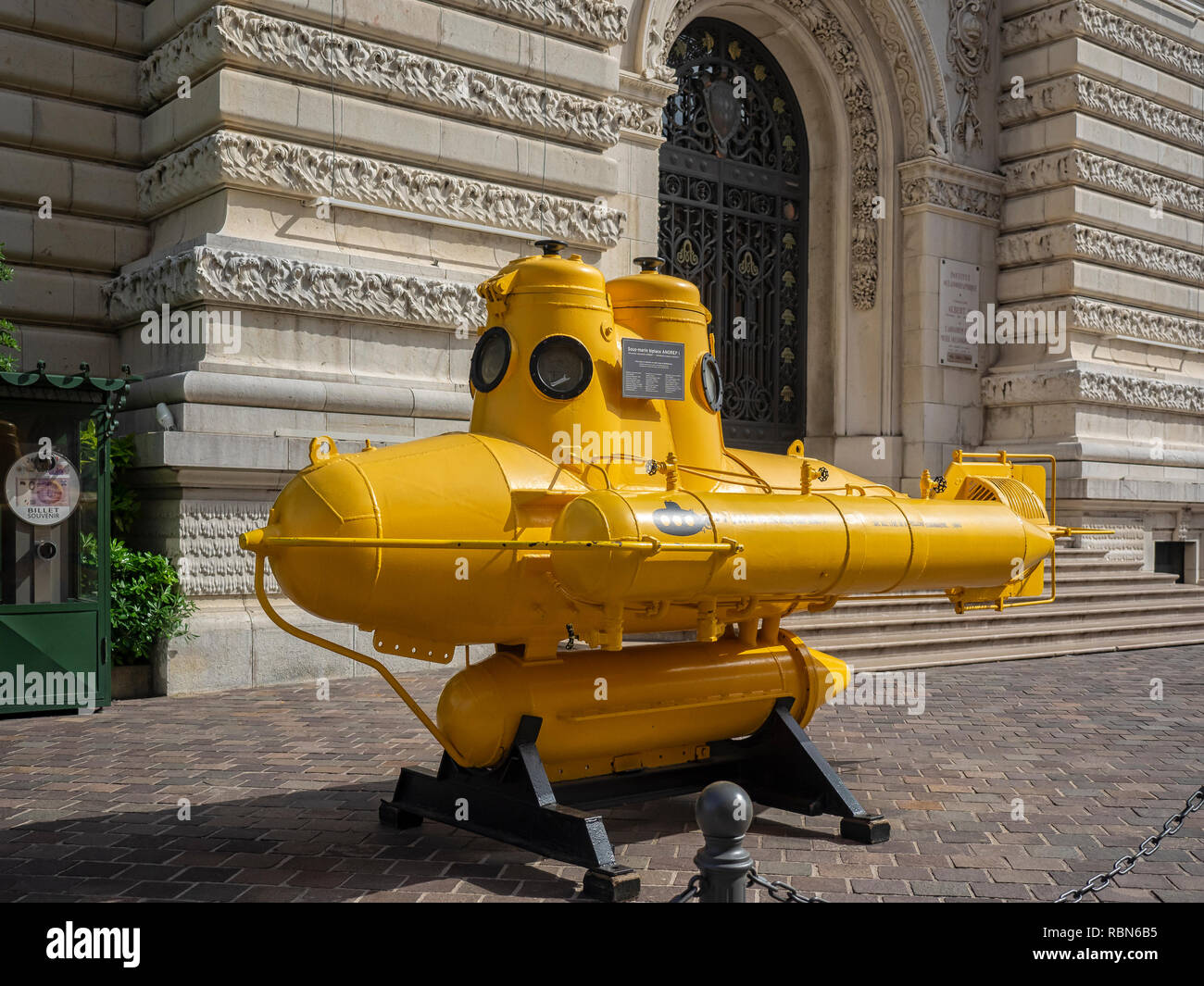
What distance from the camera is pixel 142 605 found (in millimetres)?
9391

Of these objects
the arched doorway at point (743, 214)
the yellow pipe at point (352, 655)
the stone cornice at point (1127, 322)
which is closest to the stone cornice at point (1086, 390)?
the stone cornice at point (1127, 322)

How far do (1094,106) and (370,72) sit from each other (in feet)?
38.1

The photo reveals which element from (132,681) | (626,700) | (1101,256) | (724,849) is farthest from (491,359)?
(1101,256)

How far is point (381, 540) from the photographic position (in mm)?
4863

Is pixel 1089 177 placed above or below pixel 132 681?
above

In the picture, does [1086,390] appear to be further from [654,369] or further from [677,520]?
[677,520]

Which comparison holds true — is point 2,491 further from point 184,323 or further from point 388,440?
point 388,440

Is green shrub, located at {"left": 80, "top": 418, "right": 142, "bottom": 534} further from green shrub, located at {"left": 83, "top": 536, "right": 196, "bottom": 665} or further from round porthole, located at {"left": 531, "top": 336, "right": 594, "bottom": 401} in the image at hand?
round porthole, located at {"left": 531, "top": 336, "right": 594, "bottom": 401}

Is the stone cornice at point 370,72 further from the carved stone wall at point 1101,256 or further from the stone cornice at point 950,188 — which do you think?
the carved stone wall at point 1101,256

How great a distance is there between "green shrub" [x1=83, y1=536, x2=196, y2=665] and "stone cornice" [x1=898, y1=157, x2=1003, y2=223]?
1210 centimetres

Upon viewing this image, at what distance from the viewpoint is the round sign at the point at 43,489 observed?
870 centimetres

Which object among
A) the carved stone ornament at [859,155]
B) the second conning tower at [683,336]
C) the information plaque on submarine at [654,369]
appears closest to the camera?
the information plaque on submarine at [654,369]

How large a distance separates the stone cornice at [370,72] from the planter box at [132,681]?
17.4 ft
